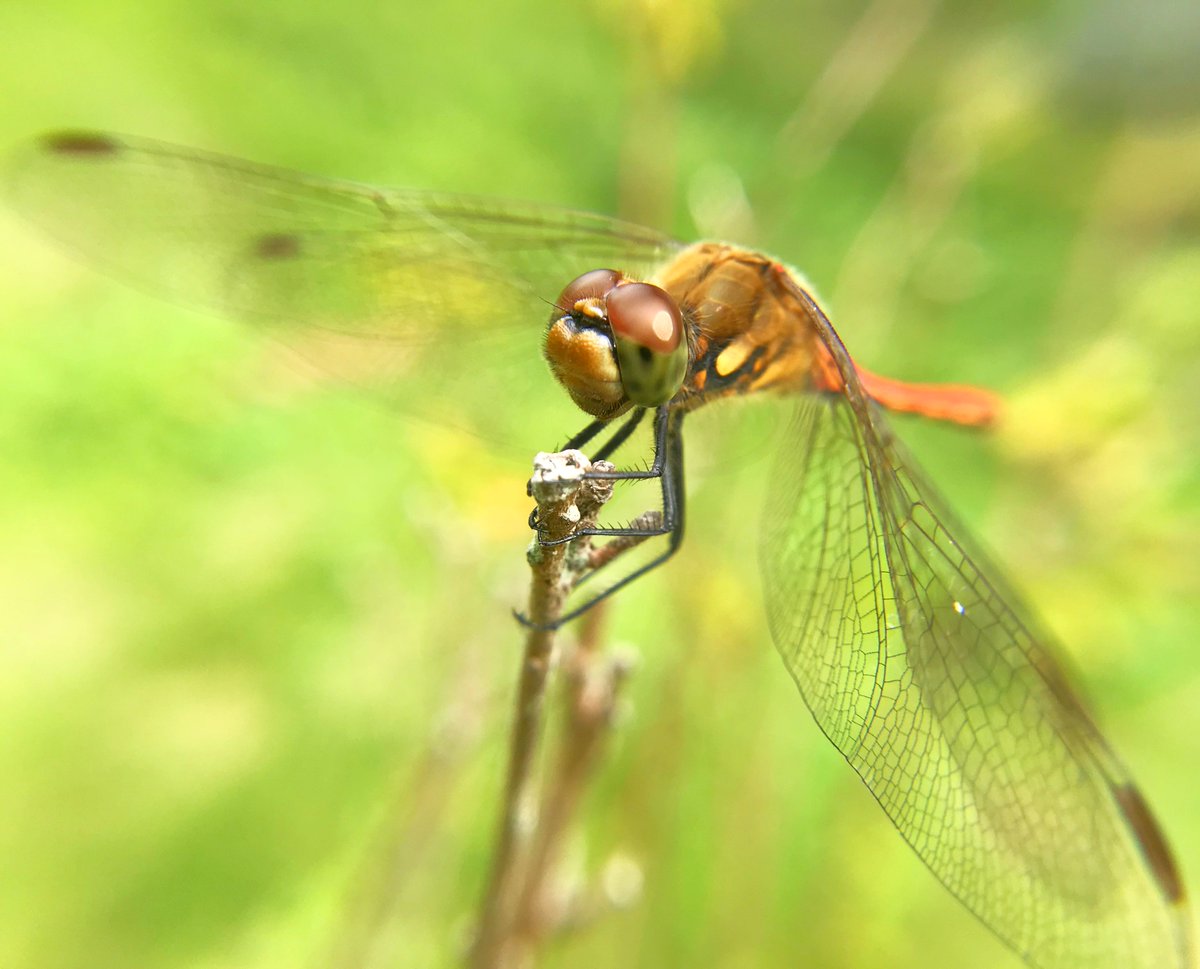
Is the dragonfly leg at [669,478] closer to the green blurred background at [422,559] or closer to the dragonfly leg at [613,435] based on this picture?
the dragonfly leg at [613,435]

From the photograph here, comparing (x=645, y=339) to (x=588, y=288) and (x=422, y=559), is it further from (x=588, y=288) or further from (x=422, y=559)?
(x=422, y=559)

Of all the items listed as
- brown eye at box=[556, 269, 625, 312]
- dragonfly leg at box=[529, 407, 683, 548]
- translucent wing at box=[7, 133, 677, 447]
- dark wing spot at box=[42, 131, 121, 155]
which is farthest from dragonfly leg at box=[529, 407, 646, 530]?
dark wing spot at box=[42, 131, 121, 155]

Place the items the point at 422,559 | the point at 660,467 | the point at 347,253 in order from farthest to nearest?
the point at 422,559 < the point at 347,253 < the point at 660,467

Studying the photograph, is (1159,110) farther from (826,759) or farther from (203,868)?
(203,868)

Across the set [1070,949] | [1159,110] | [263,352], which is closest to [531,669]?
[1070,949]

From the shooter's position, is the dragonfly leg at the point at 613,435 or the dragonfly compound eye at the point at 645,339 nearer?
the dragonfly compound eye at the point at 645,339

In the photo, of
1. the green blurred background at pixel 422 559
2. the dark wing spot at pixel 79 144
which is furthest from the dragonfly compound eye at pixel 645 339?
the dark wing spot at pixel 79 144

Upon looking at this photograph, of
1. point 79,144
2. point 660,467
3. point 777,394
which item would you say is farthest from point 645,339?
point 79,144
